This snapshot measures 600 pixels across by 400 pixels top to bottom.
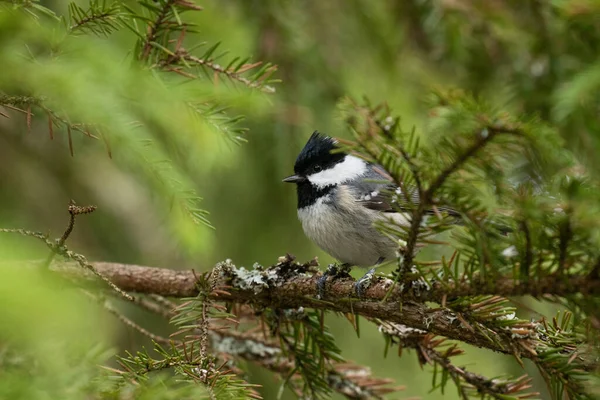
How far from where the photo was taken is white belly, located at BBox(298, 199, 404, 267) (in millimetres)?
2398

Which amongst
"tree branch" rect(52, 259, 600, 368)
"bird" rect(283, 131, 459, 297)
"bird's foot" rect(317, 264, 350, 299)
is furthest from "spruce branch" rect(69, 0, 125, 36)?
"bird" rect(283, 131, 459, 297)

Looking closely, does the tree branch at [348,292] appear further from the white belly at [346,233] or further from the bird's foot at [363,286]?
the white belly at [346,233]

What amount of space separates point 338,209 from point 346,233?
11cm

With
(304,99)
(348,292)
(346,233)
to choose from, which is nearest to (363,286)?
(348,292)

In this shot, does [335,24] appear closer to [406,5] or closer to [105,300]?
[406,5]

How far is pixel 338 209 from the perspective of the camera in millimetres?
2461

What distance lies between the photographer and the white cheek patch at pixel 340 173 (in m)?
2.60

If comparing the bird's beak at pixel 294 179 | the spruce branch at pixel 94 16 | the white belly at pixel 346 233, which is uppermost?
the bird's beak at pixel 294 179

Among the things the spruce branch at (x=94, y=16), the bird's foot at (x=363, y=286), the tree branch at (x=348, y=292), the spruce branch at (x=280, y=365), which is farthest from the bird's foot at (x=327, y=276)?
the spruce branch at (x=94, y=16)

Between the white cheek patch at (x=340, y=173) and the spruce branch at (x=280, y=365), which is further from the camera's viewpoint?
the white cheek patch at (x=340, y=173)

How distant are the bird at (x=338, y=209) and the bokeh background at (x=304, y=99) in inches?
7.7

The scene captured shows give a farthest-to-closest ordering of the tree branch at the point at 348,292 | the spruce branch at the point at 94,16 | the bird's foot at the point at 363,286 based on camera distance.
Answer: the bird's foot at the point at 363,286 < the spruce branch at the point at 94,16 < the tree branch at the point at 348,292

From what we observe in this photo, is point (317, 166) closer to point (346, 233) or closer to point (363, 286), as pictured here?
point (346, 233)

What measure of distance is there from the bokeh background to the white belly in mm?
400
